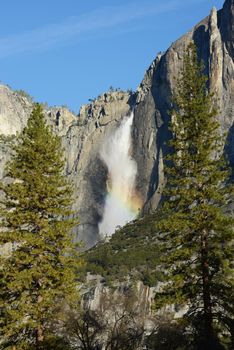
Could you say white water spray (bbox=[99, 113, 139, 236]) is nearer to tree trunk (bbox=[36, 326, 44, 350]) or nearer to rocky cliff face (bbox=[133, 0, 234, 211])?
rocky cliff face (bbox=[133, 0, 234, 211])

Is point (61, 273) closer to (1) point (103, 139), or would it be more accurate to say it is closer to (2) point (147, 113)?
(2) point (147, 113)

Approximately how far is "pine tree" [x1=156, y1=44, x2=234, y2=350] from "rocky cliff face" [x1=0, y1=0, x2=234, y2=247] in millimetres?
106972

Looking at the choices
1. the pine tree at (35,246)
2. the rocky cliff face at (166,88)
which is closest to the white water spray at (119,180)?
the rocky cliff face at (166,88)

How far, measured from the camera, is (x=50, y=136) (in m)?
32.2

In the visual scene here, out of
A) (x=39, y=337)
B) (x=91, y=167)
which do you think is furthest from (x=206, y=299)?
(x=91, y=167)

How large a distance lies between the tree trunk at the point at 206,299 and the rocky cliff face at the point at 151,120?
111 metres

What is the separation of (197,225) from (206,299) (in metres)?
3.90

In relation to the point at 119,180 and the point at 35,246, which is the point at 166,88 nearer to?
the point at 119,180

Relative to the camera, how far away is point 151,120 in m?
170

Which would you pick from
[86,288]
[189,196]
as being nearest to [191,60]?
[189,196]

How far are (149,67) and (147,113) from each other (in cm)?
2051

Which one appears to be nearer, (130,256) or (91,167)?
(130,256)

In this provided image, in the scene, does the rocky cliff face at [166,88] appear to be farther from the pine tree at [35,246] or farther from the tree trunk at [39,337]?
the tree trunk at [39,337]

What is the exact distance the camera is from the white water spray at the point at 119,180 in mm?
170750
